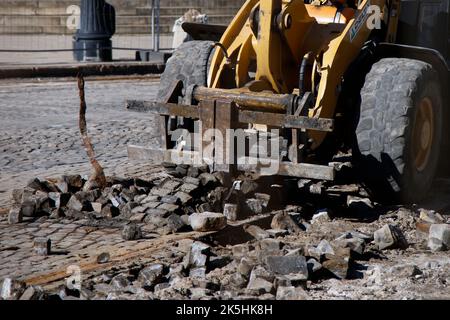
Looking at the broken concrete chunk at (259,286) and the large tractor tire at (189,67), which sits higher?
the large tractor tire at (189,67)

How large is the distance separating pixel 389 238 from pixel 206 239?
140cm

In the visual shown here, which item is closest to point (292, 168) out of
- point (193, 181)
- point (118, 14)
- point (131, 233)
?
point (193, 181)

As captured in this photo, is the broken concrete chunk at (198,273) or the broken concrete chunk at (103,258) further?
the broken concrete chunk at (103,258)

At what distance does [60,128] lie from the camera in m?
12.7

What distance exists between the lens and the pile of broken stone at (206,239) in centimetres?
616

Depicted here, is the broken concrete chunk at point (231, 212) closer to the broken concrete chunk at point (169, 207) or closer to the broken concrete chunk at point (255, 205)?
the broken concrete chunk at point (255, 205)

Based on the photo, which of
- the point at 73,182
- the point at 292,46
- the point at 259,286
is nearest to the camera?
the point at 259,286

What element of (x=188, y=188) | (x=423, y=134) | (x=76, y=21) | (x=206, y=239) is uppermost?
(x=76, y=21)

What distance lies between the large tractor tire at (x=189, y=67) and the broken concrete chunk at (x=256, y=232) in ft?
6.96

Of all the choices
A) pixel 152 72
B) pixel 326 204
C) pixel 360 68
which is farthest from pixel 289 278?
pixel 152 72

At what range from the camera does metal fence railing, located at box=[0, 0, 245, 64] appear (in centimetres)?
2355

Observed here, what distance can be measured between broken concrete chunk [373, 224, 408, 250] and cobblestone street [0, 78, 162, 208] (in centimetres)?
340

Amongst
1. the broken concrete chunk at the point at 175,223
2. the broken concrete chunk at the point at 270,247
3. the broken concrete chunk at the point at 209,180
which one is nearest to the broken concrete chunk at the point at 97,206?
the broken concrete chunk at the point at 175,223

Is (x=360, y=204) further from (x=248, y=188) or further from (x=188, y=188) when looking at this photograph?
(x=188, y=188)
